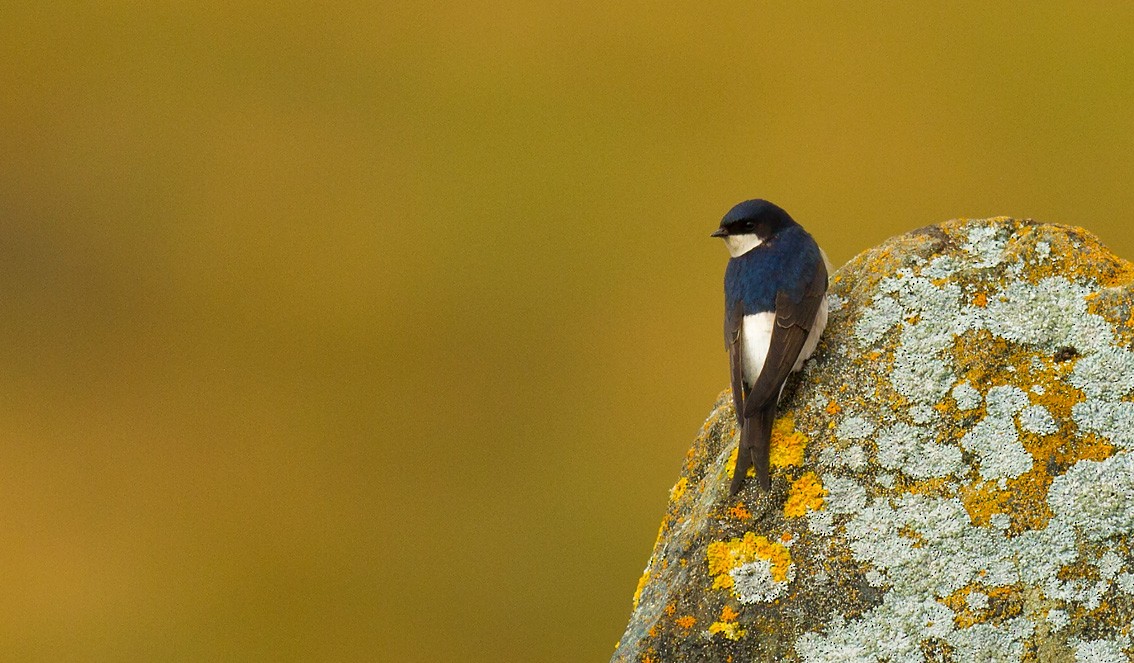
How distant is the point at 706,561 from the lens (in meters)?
4.15

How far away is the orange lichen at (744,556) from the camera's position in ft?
13.2

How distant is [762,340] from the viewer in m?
4.65

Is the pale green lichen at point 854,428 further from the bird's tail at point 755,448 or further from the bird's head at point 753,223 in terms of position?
the bird's head at point 753,223

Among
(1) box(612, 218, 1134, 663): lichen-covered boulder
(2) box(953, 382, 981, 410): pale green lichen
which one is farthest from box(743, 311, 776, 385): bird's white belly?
(2) box(953, 382, 981, 410): pale green lichen

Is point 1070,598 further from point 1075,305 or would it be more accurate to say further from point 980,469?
point 1075,305

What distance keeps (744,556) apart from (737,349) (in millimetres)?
961

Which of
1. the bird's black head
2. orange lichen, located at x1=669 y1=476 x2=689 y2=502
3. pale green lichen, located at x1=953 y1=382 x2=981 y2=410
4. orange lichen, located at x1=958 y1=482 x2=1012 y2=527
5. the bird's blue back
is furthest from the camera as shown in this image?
the bird's black head

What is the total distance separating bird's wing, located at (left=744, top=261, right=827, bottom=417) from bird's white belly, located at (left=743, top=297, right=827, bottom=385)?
1.4 inches

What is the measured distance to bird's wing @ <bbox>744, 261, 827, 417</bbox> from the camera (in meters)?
4.33

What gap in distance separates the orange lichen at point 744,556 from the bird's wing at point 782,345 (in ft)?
1.52

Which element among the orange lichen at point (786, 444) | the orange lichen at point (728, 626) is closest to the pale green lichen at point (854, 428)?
the orange lichen at point (786, 444)

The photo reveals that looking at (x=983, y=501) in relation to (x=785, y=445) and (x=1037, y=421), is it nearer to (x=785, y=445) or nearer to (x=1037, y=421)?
(x=1037, y=421)

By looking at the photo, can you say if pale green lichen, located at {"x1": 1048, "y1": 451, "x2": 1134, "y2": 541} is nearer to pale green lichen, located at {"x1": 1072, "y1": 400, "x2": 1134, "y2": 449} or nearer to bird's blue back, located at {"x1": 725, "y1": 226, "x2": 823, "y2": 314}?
pale green lichen, located at {"x1": 1072, "y1": 400, "x2": 1134, "y2": 449}

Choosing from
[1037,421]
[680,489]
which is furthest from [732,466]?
[1037,421]
